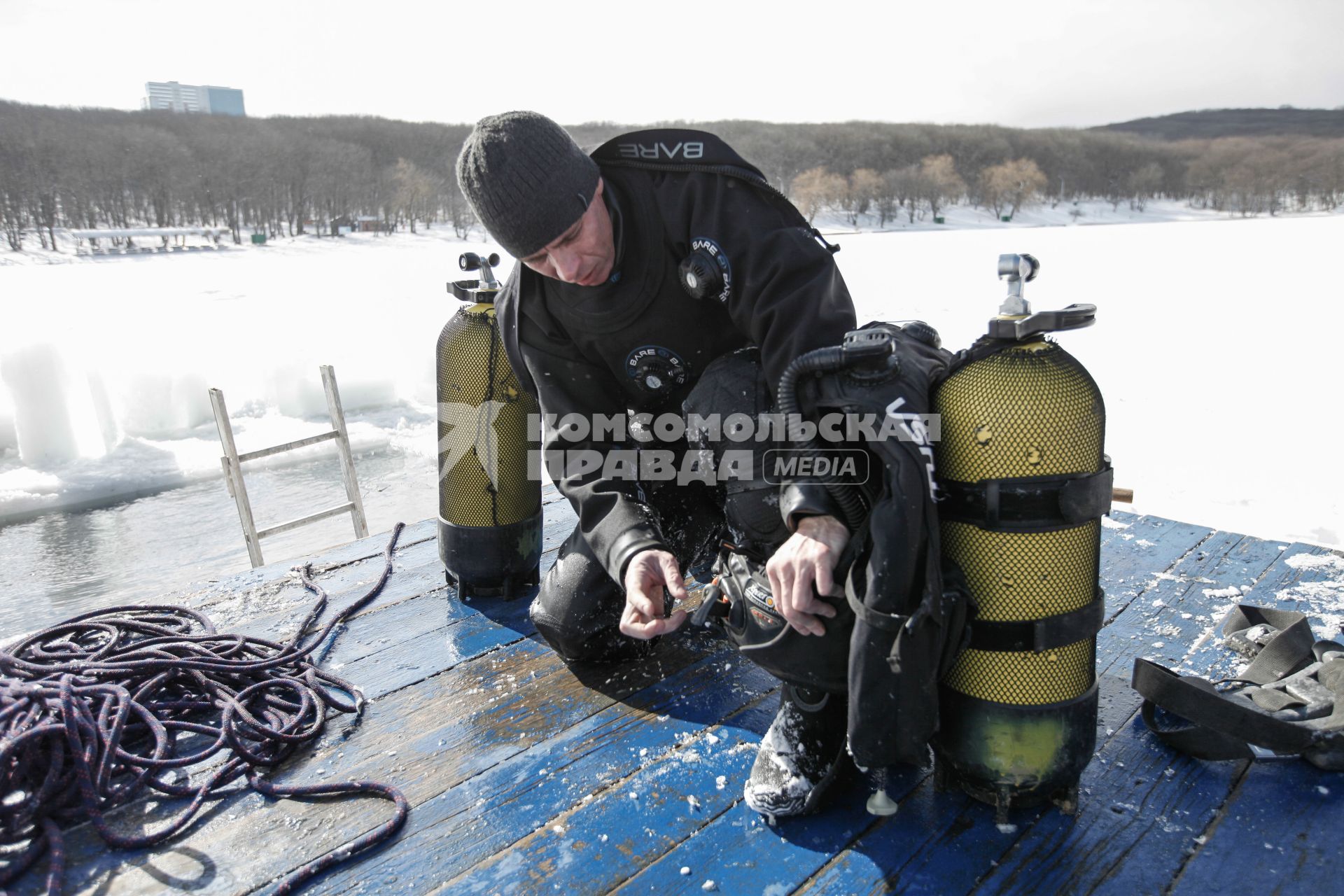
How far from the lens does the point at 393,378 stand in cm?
988

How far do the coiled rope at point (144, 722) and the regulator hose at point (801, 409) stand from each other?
99 cm

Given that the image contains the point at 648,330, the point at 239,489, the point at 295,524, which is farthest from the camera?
the point at 295,524

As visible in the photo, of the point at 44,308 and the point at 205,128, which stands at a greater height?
the point at 205,128

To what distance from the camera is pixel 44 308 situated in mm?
14898

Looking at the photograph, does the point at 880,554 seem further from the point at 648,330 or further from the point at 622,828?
the point at 648,330

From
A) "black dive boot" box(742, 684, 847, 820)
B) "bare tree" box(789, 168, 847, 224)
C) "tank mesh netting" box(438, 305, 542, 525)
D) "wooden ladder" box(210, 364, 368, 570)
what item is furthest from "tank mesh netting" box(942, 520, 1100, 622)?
"bare tree" box(789, 168, 847, 224)

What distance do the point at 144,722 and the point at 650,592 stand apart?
3.71ft

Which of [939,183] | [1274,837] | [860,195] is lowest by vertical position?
[1274,837]

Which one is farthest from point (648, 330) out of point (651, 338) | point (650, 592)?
point (650, 592)

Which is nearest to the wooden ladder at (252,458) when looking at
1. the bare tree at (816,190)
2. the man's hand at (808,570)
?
the man's hand at (808,570)

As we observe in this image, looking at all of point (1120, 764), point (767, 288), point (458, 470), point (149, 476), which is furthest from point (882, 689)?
point (149, 476)

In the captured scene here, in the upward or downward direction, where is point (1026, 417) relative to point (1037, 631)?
upward

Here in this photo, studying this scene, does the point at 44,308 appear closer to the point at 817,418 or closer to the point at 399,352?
the point at 399,352

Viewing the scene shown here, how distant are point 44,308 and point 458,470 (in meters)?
15.9
